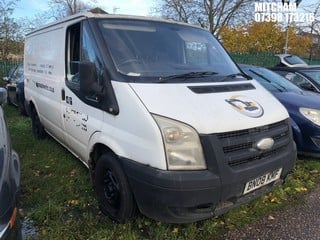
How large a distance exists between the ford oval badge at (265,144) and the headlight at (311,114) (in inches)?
86.9

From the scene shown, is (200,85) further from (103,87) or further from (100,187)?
(100,187)

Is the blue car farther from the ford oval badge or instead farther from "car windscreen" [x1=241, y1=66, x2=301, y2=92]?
the ford oval badge

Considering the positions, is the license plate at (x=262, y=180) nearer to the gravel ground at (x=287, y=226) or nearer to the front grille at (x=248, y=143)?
the front grille at (x=248, y=143)

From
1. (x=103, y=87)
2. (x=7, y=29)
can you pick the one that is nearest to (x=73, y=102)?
(x=103, y=87)

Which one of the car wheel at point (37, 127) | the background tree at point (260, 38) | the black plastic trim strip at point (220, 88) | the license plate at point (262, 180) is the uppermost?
the background tree at point (260, 38)

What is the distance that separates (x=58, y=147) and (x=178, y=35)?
3.04 m

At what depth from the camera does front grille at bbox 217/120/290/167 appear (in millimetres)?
2865

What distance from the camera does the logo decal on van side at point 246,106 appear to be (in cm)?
313

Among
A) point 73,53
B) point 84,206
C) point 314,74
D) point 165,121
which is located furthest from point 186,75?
point 314,74

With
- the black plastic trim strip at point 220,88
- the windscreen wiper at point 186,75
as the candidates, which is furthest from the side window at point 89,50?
the black plastic trim strip at point 220,88

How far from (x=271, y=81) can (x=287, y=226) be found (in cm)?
337

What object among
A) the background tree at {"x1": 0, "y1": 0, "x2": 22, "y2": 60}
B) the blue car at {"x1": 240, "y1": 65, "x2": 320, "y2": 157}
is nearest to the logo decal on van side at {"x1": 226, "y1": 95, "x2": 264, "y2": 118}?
the blue car at {"x1": 240, "y1": 65, "x2": 320, "y2": 157}

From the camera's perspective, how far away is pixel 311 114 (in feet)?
16.6

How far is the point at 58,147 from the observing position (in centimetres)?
589
